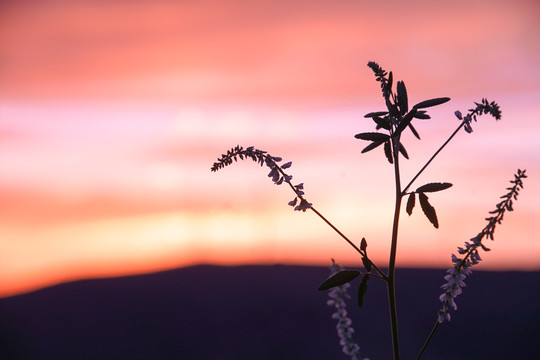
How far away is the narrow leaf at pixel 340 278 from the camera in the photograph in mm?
1240

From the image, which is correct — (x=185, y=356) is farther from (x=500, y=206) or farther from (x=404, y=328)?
(x=500, y=206)

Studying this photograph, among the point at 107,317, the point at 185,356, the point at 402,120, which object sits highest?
the point at 402,120

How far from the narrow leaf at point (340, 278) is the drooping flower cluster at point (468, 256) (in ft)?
0.68

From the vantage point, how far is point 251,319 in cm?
531

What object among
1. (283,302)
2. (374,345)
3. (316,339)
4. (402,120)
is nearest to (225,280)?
(283,302)

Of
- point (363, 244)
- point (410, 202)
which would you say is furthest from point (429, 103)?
point (363, 244)

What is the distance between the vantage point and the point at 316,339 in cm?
522

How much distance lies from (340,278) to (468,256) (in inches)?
11.4

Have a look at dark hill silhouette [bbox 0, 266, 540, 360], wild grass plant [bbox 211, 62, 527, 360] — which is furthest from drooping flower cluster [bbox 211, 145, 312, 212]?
dark hill silhouette [bbox 0, 266, 540, 360]

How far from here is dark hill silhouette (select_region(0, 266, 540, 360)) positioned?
15.0 feet

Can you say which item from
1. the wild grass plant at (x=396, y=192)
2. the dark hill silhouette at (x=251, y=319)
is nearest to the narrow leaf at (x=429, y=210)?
the wild grass plant at (x=396, y=192)

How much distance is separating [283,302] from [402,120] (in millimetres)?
4530

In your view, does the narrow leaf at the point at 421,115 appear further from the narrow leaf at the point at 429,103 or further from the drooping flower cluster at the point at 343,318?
the drooping flower cluster at the point at 343,318

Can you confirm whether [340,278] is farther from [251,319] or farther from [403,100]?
[251,319]
